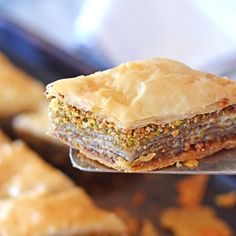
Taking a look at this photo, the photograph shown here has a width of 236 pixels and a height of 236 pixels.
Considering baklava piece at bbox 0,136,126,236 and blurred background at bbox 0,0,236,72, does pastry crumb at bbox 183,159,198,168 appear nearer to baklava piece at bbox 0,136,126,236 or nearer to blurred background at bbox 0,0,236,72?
baklava piece at bbox 0,136,126,236

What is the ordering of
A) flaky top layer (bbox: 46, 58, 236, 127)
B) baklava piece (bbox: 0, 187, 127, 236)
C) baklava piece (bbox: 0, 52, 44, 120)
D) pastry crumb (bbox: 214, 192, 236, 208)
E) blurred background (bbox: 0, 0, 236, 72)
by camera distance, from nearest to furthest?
flaky top layer (bbox: 46, 58, 236, 127) < baklava piece (bbox: 0, 187, 127, 236) < pastry crumb (bbox: 214, 192, 236, 208) < baklava piece (bbox: 0, 52, 44, 120) < blurred background (bbox: 0, 0, 236, 72)

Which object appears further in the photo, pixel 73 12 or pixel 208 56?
pixel 73 12

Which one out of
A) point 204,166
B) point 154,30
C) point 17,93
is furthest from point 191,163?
point 154,30

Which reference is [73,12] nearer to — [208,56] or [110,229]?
[208,56]

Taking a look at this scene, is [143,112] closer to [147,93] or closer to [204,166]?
[147,93]

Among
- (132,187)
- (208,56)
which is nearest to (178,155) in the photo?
(132,187)

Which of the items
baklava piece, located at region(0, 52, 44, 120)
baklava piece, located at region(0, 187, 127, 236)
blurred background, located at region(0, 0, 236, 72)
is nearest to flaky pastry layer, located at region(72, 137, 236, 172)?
baklava piece, located at region(0, 187, 127, 236)

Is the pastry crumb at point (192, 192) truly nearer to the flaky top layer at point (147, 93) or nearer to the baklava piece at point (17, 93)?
the baklava piece at point (17, 93)
